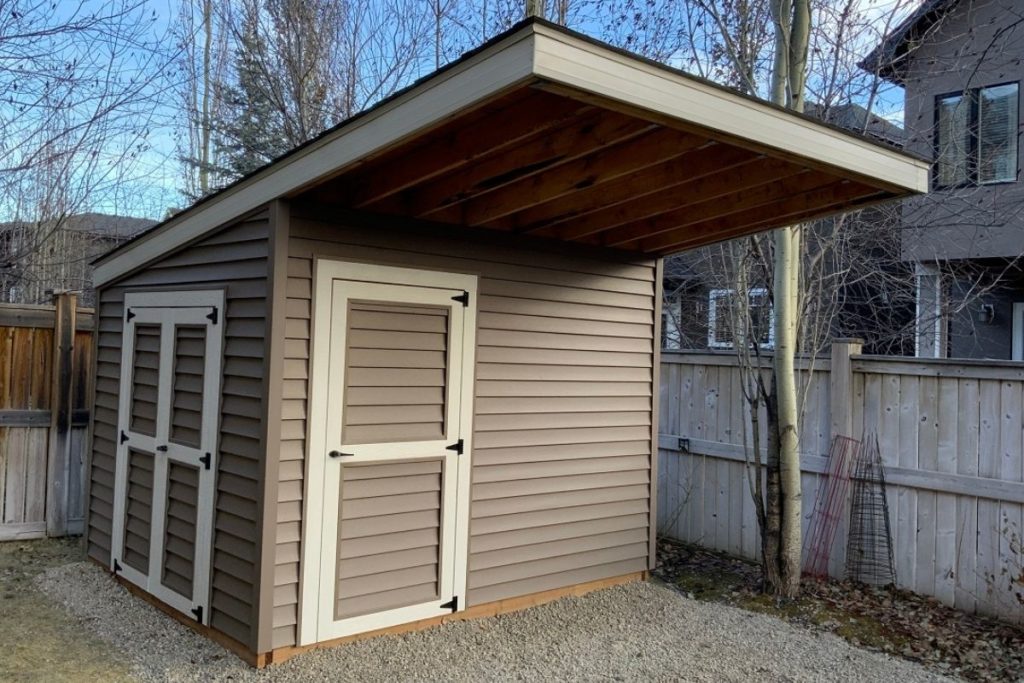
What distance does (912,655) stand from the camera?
3789 millimetres

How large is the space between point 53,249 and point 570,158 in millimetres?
8176

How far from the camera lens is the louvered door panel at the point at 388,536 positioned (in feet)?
11.8

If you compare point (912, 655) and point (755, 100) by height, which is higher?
point (755, 100)

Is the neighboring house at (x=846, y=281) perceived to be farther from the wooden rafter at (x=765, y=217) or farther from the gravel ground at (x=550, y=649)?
the gravel ground at (x=550, y=649)

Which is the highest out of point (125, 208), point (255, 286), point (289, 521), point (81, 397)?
point (125, 208)

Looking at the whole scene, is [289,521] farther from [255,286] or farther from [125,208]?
[125,208]

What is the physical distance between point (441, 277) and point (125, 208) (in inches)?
275

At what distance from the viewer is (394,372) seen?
378 cm

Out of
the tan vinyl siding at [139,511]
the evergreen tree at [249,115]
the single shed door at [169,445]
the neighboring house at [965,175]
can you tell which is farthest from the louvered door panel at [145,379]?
the evergreen tree at [249,115]

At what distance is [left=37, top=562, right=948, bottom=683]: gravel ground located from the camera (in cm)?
339

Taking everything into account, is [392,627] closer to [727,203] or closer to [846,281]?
[727,203]

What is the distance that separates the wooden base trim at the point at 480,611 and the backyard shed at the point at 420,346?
19 millimetres

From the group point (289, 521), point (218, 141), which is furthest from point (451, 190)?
point (218, 141)

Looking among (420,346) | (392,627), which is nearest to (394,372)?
(420,346)
